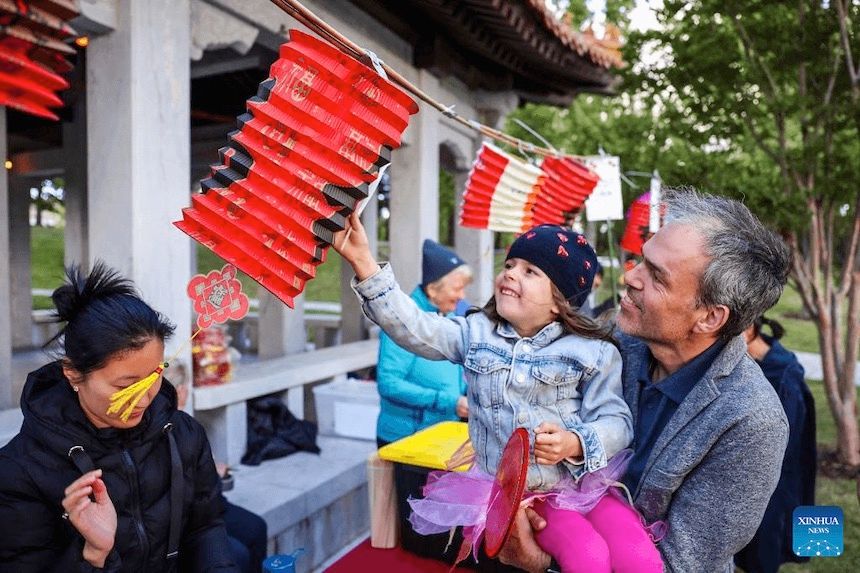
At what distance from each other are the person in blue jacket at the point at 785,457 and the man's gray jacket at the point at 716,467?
1790 millimetres

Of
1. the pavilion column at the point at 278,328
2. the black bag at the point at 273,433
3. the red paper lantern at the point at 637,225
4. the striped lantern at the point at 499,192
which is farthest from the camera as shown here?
the pavilion column at the point at 278,328

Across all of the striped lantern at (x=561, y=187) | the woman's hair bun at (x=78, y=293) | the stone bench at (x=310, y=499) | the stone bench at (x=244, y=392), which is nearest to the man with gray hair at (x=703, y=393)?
the woman's hair bun at (x=78, y=293)

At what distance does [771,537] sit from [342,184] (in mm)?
2770

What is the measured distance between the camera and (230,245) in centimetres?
162

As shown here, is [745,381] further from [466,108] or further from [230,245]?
[466,108]

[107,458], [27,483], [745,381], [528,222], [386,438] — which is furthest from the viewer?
[528,222]

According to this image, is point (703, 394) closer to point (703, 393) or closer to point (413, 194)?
point (703, 393)

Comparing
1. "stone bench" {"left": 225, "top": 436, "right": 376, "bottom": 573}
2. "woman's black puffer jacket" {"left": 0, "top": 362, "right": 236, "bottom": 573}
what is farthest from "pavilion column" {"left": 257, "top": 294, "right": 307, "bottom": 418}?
"woman's black puffer jacket" {"left": 0, "top": 362, "right": 236, "bottom": 573}

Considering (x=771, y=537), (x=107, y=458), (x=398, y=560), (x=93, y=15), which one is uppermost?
(x=93, y=15)

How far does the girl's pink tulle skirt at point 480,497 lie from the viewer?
5.49 feet

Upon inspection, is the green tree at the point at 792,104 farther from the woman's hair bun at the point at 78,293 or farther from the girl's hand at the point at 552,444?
the woman's hair bun at the point at 78,293

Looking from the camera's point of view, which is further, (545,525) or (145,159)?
(145,159)

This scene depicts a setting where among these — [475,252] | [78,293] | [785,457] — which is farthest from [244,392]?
[475,252]

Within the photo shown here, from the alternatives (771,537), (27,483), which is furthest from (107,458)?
(771,537)
